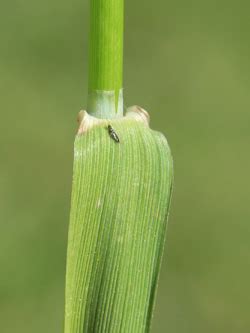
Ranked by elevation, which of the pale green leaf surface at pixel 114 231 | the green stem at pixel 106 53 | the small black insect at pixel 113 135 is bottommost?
the pale green leaf surface at pixel 114 231

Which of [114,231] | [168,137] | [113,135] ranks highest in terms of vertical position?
[168,137]

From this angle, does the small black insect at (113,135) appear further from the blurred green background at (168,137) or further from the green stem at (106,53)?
the blurred green background at (168,137)

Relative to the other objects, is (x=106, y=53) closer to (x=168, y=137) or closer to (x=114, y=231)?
(x=114, y=231)

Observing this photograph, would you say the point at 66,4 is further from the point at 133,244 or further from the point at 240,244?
the point at 133,244

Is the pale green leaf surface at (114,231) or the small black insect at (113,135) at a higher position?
the small black insect at (113,135)

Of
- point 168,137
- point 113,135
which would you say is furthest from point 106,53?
point 168,137

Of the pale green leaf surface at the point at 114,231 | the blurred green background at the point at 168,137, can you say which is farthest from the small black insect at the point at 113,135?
the blurred green background at the point at 168,137

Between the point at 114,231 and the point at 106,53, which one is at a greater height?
the point at 106,53
